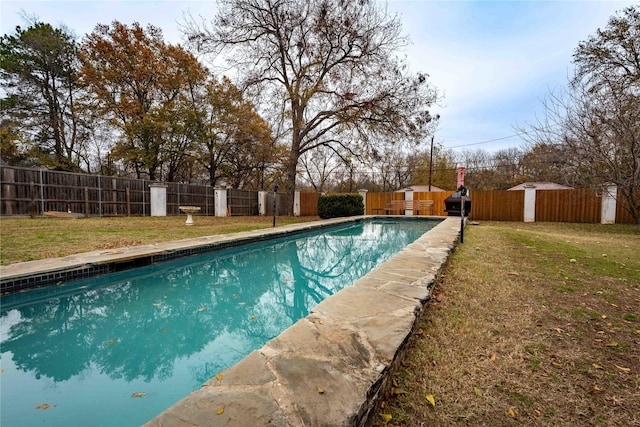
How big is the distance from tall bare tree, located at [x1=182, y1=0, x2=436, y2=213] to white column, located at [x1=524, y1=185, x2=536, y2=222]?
5.52 meters

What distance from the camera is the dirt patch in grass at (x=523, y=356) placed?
1.22 meters

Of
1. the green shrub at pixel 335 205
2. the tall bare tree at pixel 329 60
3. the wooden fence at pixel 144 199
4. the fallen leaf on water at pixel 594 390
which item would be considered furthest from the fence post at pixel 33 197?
the fallen leaf on water at pixel 594 390

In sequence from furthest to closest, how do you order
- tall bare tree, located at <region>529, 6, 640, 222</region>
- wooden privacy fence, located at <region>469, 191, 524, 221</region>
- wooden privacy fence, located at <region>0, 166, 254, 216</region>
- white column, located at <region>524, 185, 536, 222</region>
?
wooden privacy fence, located at <region>469, 191, 524, 221</region> < white column, located at <region>524, 185, 536, 222</region> < wooden privacy fence, located at <region>0, 166, 254, 216</region> < tall bare tree, located at <region>529, 6, 640, 222</region>

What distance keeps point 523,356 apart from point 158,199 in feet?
44.9

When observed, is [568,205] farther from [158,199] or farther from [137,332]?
[158,199]

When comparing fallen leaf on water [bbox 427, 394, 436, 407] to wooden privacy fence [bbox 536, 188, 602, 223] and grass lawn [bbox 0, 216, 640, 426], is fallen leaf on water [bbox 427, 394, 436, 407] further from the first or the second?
wooden privacy fence [bbox 536, 188, 602, 223]

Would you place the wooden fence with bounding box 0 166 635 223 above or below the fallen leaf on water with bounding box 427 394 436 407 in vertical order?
above

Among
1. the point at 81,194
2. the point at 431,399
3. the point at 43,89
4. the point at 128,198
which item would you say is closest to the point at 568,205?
the point at 431,399

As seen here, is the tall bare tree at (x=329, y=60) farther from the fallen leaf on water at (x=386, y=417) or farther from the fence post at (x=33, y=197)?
the fallen leaf on water at (x=386, y=417)

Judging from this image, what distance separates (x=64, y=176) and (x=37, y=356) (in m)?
10.8

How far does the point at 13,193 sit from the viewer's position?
881cm

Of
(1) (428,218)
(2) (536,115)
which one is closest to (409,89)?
(2) (536,115)

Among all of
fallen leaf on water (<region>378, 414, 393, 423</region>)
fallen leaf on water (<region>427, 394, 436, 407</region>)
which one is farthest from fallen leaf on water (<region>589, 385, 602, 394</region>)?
fallen leaf on water (<region>378, 414, 393, 423</region>)

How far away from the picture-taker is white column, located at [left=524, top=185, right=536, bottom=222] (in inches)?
470
